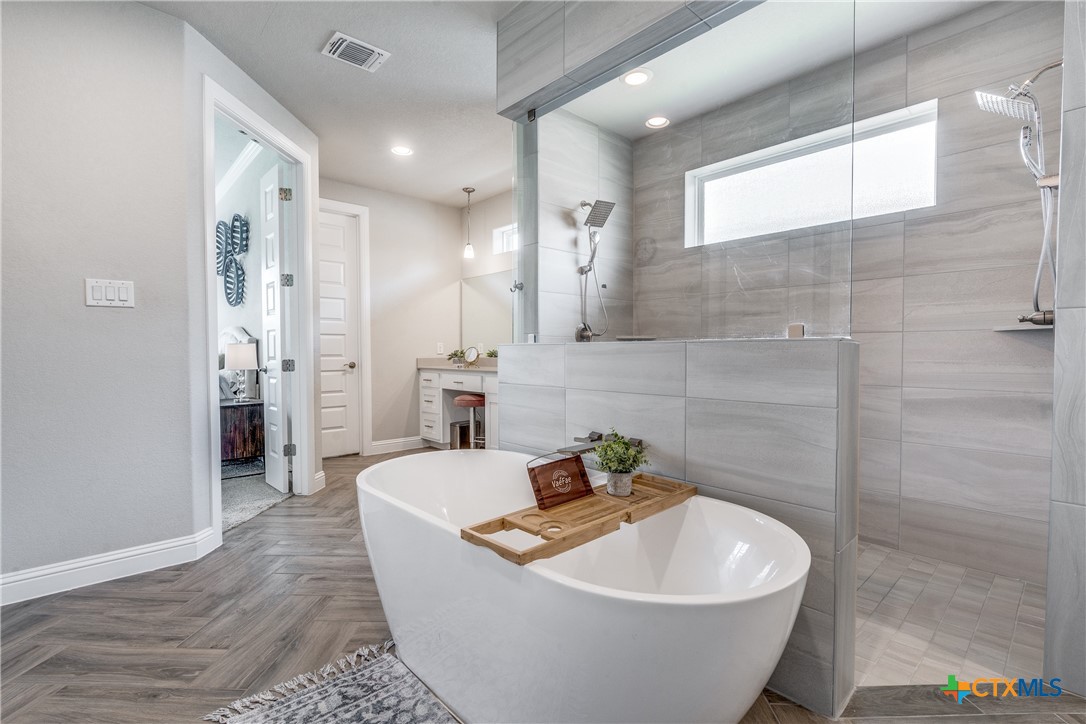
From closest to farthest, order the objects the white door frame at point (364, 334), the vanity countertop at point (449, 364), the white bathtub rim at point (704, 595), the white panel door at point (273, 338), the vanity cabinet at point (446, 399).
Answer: the white bathtub rim at point (704, 595)
the white panel door at point (273, 338)
the vanity cabinet at point (446, 399)
the vanity countertop at point (449, 364)
the white door frame at point (364, 334)

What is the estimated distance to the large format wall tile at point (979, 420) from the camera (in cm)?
207

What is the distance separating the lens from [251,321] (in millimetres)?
4621

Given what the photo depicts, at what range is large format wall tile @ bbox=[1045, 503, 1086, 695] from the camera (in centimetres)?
143

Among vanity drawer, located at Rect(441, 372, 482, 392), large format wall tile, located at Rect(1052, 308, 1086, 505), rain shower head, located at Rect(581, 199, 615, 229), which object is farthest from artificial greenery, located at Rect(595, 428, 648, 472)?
vanity drawer, located at Rect(441, 372, 482, 392)

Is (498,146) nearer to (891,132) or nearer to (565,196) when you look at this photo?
(565,196)

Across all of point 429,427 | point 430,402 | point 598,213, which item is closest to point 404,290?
point 430,402

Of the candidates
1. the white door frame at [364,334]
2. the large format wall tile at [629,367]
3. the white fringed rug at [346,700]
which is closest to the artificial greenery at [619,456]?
the large format wall tile at [629,367]

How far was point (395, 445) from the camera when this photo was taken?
16.0 feet

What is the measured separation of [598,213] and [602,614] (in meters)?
1.84

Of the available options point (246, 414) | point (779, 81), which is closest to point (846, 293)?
point (779, 81)

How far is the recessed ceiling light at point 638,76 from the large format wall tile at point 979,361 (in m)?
1.77

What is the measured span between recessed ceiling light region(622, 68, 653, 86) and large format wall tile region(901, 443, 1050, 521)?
2154 mm

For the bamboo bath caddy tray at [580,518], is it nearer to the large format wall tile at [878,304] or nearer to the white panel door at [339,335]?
the large format wall tile at [878,304]

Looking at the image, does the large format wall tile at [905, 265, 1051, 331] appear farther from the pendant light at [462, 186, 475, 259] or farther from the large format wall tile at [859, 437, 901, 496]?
the pendant light at [462, 186, 475, 259]
